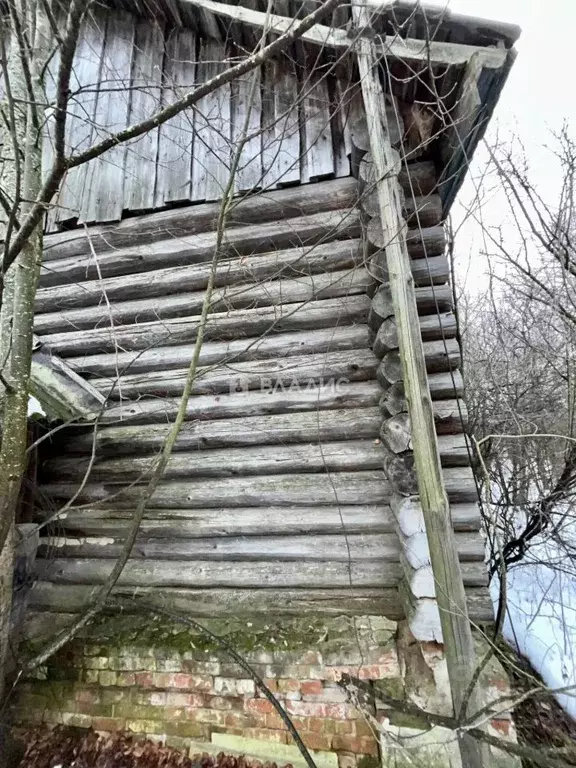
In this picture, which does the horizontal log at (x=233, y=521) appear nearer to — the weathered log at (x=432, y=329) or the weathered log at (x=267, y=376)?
the weathered log at (x=267, y=376)

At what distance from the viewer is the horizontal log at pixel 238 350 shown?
10.8 ft

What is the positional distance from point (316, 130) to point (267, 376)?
6.96ft

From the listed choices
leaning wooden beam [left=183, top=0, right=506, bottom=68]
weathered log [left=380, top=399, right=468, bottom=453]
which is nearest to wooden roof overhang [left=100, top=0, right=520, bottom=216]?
leaning wooden beam [left=183, top=0, right=506, bottom=68]

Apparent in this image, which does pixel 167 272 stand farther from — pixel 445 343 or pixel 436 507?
pixel 436 507

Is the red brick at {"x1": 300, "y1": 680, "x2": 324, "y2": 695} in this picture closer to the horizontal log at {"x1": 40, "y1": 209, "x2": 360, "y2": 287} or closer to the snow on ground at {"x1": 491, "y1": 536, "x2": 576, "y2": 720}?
the snow on ground at {"x1": 491, "y1": 536, "x2": 576, "y2": 720}

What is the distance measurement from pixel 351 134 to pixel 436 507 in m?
2.67

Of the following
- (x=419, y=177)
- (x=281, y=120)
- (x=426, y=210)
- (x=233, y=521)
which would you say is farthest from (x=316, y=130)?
(x=233, y=521)

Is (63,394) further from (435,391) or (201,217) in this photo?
(435,391)

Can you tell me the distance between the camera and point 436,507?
2211 mm

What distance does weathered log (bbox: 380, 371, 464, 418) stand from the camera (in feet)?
9.20

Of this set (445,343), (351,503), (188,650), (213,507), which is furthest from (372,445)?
(188,650)

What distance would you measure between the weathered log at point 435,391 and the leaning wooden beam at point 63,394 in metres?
1.99

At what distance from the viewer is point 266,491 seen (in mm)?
3246

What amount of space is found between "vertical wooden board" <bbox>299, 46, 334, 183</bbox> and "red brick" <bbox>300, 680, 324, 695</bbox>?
12.4 ft
